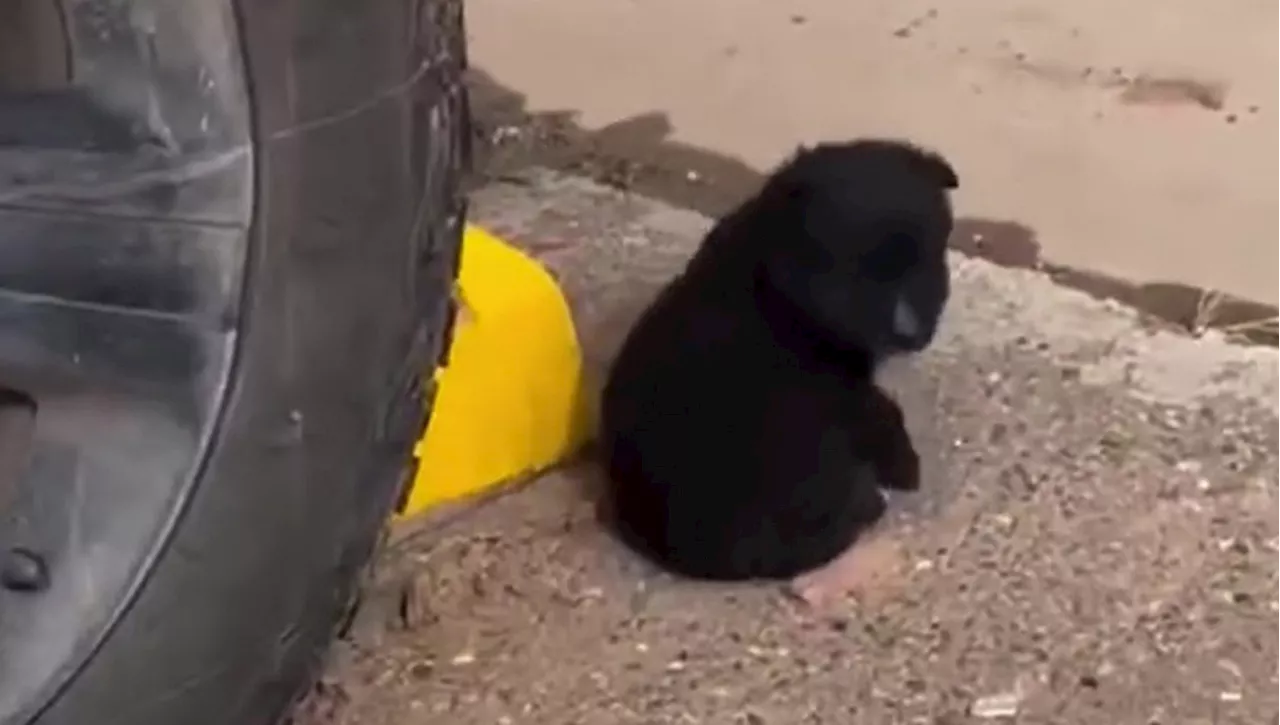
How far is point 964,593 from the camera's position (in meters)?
1.19

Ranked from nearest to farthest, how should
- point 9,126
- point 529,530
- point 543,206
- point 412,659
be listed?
point 9,126
point 412,659
point 529,530
point 543,206

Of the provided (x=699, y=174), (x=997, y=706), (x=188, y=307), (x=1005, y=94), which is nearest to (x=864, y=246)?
(x=997, y=706)

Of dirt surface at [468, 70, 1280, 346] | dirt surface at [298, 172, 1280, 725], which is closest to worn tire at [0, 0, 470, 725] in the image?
dirt surface at [298, 172, 1280, 725]

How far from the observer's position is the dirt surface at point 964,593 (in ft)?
3.66

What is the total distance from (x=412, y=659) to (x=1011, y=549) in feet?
1.12

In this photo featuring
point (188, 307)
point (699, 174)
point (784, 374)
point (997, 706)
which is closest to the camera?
point (188, 307)

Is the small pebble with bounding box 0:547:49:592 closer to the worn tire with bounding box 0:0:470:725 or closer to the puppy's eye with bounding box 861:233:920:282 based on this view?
the worn tire with bounding box 0:0:470:725

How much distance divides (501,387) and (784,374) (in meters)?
0.18

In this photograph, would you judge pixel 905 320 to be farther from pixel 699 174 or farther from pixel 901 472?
pixel 699 174

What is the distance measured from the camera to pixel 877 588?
120 centimetres

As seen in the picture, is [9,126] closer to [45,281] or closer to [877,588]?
[45,281]

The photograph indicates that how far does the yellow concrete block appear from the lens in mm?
1273

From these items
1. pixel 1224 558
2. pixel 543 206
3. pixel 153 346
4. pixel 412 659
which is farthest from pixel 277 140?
pixel 543 206

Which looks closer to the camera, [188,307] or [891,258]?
[188,307]
